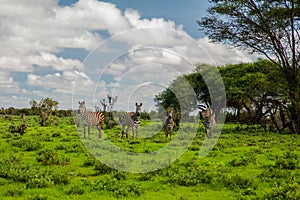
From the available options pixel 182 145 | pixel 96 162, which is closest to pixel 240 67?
pixel 182 145

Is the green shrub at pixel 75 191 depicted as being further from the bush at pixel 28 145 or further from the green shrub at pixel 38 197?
the bush at pixel 28 145

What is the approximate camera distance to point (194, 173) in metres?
13.3

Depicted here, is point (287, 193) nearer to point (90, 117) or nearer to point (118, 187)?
point (118, 187)

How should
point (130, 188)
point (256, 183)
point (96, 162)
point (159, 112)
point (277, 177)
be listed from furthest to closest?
1. point (159, 112)
2. point (96, 162)
3. point (277, 177)
4. point (256, 183)
5. point (130, 188)

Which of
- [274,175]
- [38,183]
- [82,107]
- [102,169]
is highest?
[82,107]

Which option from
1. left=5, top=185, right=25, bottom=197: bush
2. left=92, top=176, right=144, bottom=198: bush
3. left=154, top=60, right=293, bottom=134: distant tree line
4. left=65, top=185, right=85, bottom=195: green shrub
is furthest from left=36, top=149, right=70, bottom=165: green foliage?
left=154, top=60, right=293, bottom=134: distant tree line

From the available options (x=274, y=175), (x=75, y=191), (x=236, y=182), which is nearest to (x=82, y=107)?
(x=75, y=191)

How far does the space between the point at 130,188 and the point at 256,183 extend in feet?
13.7

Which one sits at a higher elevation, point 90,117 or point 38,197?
point 90,117

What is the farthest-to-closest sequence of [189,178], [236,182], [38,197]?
1. [189,178]
2. [236,182]
3. [38,197]

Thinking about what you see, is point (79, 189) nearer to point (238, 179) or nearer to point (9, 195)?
point (9, 195)

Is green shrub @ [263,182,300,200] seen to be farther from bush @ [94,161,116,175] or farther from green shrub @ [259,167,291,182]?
bush @ [94,161,116,175]

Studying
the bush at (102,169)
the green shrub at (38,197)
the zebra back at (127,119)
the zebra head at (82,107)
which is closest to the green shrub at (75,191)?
the green shrub at (38,197)

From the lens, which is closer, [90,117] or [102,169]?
[102,169]
